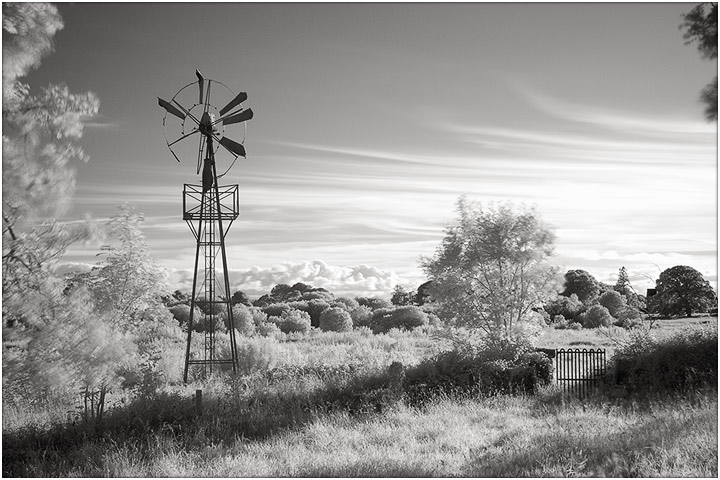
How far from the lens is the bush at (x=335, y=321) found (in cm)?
2644

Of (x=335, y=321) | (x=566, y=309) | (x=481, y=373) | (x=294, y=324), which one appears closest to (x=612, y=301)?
(x=566, y=309)

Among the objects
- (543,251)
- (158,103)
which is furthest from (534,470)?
(158,103)

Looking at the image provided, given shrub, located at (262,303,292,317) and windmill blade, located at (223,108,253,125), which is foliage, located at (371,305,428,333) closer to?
shrub, located at (262,303,292,317)

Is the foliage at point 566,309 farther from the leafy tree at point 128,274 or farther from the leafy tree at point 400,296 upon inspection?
the leafy tree at point 128,274

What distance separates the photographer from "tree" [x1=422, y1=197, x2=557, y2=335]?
45.5 ft

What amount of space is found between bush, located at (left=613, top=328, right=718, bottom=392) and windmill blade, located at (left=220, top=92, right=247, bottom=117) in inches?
382

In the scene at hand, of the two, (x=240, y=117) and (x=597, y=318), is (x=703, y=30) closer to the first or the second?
(x=240, y=117)

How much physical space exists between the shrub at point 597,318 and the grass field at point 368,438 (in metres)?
17.9

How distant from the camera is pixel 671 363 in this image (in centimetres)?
1169

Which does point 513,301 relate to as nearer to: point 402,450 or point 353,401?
point 353,401

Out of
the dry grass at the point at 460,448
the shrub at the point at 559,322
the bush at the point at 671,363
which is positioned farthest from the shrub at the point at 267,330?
the bush at the point at 671,363

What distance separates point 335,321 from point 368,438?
1788 cm

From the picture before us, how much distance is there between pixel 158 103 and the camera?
39.9 feet

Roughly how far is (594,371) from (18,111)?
39.0 feet
